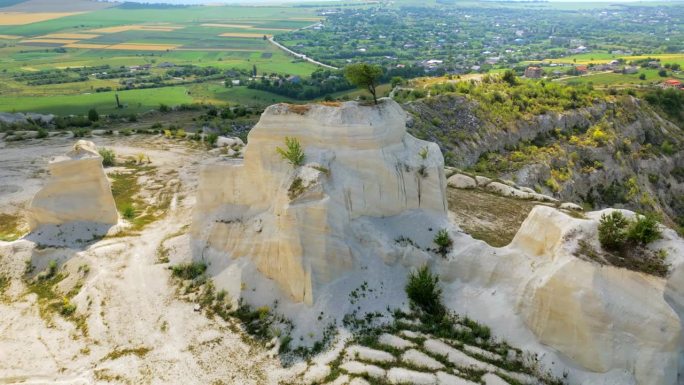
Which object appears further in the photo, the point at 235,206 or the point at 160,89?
the point at 160,89

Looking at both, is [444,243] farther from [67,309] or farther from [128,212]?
[128,212]

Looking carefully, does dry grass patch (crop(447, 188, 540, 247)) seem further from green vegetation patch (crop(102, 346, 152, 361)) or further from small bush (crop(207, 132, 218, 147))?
small bush (crop(207, 132, 218, 147))

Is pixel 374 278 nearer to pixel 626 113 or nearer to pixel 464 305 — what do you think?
pixel 464 305

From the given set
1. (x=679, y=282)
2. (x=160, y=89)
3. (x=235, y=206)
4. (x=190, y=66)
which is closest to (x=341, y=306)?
(x=235, y=206)

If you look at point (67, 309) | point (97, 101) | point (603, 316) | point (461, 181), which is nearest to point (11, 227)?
point (67, 309)

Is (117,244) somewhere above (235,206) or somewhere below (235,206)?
below
